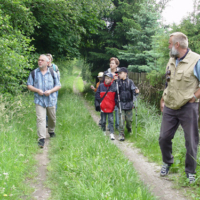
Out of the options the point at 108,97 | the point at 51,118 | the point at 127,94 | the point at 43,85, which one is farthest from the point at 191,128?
the point at 51,118

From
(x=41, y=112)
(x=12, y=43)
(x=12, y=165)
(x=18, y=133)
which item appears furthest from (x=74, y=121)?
(x=12, y=165)

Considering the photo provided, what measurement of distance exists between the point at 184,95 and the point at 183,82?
0.63 feet

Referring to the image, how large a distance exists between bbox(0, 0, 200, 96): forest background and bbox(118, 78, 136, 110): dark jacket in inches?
90.4

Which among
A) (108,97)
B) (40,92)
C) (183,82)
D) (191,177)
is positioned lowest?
(191,177)

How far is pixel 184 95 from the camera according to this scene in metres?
3.46

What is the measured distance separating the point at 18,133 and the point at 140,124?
3775mm

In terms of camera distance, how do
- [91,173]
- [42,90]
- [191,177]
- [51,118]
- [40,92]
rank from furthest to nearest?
[51,118] < [42,90] < [40,92] < [191,177] < [91,173]

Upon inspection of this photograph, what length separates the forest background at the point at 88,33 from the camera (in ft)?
23.2

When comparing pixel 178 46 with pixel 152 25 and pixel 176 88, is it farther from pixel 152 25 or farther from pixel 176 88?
pixel 152 25

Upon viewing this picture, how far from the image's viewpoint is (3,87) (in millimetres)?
6484

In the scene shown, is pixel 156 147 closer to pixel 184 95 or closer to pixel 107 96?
pixel 107 96

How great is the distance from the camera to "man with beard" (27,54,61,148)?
5.40 meters

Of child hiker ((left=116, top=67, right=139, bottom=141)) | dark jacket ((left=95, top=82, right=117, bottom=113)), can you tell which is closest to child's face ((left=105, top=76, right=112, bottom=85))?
dark jacket ((left=95, top=82, right=117, bottom=113))

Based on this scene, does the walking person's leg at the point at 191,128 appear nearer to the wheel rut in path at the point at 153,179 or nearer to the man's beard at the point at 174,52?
the wheel rut in path at the point at 153,179
